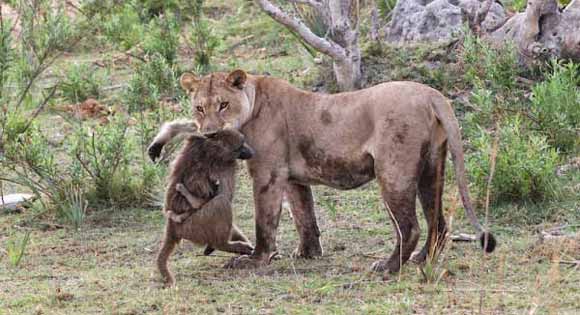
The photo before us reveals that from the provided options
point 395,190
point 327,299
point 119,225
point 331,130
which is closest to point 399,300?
point 327,299

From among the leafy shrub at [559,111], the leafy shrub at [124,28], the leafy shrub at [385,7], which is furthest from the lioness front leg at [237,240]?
the leafy shrub at [385,7]

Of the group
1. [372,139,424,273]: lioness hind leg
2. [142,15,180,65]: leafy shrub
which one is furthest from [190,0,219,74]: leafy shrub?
[372,139,424,273]: lioness hind leg

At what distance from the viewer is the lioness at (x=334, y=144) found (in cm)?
663

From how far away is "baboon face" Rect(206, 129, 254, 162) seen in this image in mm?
6965

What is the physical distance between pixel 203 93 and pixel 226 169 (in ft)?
1.73

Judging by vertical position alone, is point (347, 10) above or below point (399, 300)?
above

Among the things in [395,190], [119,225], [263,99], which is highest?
[263,99]

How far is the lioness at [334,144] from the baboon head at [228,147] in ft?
0.37

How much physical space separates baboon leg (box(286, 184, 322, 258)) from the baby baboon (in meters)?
0.54

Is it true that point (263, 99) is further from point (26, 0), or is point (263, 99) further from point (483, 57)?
point (26, 0)

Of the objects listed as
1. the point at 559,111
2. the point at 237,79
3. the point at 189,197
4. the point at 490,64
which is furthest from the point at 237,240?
the point at 490,64

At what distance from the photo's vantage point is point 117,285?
6625 mm

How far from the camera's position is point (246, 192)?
30.8 ft

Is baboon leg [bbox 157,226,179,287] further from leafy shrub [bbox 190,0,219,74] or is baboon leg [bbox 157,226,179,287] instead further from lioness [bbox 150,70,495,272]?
leafy shrub [bbox 190,0,219,74]
